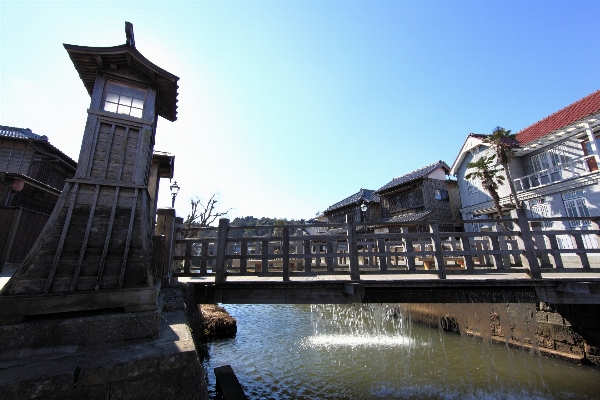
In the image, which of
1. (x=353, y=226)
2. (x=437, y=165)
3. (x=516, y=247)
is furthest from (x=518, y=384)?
(x=437, y=165)

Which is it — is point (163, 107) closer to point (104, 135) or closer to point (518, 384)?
point (104, 135)

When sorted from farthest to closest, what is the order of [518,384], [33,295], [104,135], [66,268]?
[518,384] → [104,135] → [66,268] → [33,295]

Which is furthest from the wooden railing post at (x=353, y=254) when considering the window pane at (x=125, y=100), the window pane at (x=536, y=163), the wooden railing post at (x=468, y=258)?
the window pane at (x=536, y=163)

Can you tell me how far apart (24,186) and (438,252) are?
1949cm

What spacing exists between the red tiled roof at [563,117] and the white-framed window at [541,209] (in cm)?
428

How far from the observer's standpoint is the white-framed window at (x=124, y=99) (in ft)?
18.7

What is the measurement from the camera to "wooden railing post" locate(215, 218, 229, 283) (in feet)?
21.7

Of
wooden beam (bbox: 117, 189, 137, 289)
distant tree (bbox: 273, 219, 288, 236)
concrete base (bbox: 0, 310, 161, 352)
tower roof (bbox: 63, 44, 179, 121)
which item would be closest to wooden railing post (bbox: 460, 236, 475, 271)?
distant tree (bbox: 273, 219, 288, 236)

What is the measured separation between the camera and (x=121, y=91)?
5891 millimetres

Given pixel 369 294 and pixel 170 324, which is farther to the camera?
pixel 369 294

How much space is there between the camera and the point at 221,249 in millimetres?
6812

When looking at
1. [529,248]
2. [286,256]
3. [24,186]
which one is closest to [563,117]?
[529,248]

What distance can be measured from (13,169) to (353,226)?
20.0m

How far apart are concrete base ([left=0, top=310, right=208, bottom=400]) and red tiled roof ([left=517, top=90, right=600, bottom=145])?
21.9 metres
